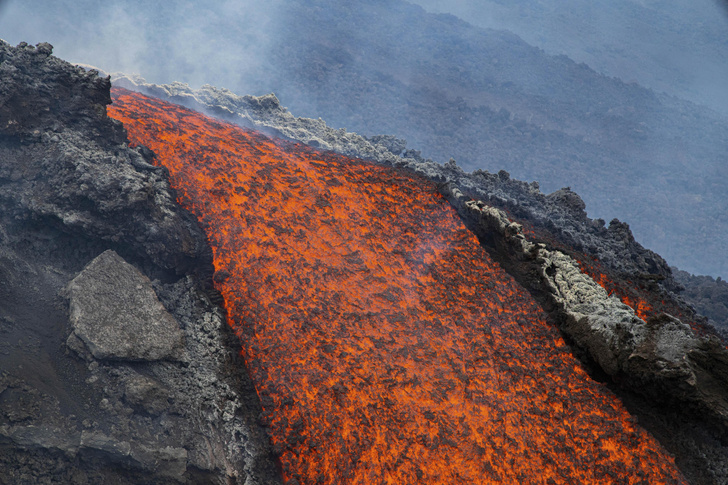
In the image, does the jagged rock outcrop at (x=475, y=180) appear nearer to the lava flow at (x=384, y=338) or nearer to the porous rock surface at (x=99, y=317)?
the lava flow at (x=384, y=338)

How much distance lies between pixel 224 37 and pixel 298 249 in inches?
817

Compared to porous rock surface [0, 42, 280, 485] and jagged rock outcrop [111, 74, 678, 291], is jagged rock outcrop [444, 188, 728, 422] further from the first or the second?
porous rock surface [0, 42, 280, 485]

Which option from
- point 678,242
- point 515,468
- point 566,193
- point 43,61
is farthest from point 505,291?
point 678,242

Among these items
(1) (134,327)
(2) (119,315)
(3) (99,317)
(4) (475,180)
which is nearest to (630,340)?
(4) (475,180)

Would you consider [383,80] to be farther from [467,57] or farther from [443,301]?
[443,301]

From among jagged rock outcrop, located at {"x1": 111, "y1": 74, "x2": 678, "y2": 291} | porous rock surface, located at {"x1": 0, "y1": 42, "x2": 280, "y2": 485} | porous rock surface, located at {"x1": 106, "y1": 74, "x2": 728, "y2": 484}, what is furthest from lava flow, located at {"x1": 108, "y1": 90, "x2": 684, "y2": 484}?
jagged rock outcrop, located at {"x1": 111, "y1": 74, "x2": 678, "y2": 291}

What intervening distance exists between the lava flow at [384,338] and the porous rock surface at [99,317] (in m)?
0.33

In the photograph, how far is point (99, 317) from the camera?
4.06 m

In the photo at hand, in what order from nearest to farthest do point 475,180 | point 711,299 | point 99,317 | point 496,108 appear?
point 99,317
point 475,180
point 711,299
point 496,108

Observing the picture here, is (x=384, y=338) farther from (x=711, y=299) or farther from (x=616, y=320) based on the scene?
(x=711, y=299)

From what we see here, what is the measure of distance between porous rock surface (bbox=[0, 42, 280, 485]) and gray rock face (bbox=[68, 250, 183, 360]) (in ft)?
0.03

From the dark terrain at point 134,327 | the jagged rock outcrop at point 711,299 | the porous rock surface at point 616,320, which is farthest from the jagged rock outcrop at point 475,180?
the jagged rock outcrop at point 711,299

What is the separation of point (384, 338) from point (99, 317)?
260 centimetres

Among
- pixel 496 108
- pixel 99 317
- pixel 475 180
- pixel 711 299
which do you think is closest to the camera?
pixel 99 317
